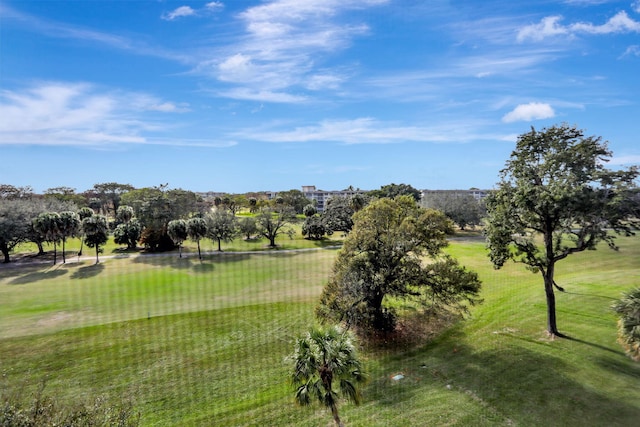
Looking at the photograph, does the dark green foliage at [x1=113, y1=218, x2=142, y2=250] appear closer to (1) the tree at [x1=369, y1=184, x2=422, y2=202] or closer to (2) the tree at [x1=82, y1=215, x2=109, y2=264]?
(2) the tree at [x1=82, y1=215, x2=109, y2=264]

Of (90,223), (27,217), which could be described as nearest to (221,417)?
(90,223)

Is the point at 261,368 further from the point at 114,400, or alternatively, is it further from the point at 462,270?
the point at 462,270

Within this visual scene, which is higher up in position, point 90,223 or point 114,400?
point 90,223

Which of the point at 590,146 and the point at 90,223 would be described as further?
the point at 90,223

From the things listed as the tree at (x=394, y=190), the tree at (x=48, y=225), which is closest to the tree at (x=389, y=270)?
the tree at (x=48, y=225)

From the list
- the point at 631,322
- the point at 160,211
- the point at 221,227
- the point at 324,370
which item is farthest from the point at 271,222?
the point at 631,322

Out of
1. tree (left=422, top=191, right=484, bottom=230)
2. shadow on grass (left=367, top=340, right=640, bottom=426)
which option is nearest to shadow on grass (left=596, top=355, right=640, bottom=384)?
shadow on grass (left=367, top=340, right=640, bottom=426)
